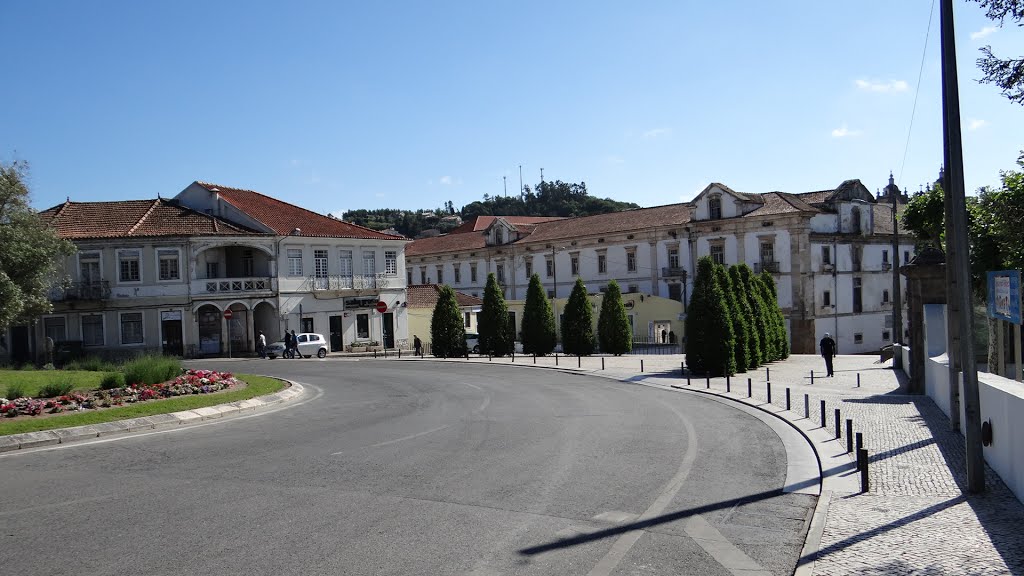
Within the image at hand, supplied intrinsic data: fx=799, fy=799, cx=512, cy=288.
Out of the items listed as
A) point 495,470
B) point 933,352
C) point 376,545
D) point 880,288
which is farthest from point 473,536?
point 880,288

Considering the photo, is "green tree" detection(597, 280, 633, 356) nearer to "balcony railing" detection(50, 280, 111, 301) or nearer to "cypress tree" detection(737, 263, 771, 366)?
"cypress tree" detection(737, 263, 771, 366)

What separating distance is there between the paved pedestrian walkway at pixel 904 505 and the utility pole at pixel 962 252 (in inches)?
20.6

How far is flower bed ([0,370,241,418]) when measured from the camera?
55.4ft

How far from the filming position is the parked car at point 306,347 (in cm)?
4491

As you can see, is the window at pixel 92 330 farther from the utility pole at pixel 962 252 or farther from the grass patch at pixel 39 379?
the utility pole at pixel 962 252

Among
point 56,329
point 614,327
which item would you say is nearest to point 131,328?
point 56,329

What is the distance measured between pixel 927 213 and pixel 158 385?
25.7 meters

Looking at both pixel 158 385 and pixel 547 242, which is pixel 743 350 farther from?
pixel 547 242

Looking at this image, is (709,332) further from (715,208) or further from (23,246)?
(715,208)

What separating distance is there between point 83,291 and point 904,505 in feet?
146

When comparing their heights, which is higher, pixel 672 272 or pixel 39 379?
pixel 672 272

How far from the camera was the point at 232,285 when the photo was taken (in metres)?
46.8

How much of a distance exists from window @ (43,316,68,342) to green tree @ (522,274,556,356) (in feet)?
84.0

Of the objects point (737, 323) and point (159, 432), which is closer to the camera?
point (159, 432)
